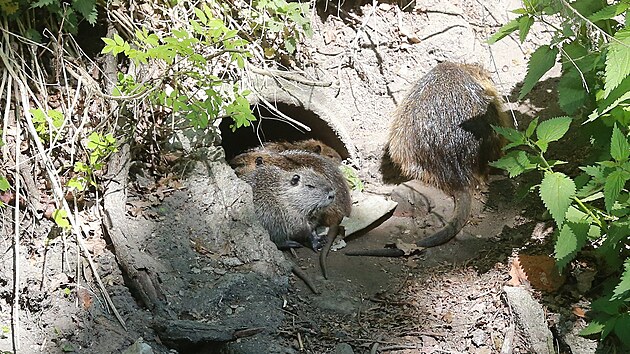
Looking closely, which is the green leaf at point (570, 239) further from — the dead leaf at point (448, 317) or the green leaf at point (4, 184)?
the green leaf at point (4, 184)

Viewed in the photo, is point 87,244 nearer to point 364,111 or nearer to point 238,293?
point 238,293

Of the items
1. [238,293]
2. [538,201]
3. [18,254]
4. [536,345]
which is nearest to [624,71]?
[536,345]

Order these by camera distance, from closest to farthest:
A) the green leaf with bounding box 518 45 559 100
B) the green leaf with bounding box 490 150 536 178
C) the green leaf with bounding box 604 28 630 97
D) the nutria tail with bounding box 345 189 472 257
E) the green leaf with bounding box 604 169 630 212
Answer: the green leaf with bounding box 604 28 630 97
the green leaf with bounding box 604 169 630 212
the green leaf with bounding box 490 150 536 178
the green leaf with bounding box 518 45 559 100
the nutria tail with bounding box 345 189 472 257

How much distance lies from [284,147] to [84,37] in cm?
201

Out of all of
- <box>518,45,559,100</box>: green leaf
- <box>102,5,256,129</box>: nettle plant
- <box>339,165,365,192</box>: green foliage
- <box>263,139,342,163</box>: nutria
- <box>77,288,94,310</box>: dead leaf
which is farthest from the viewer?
<box>263,139,342,163</box>: nutria

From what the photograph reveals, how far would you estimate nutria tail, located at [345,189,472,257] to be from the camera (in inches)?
186

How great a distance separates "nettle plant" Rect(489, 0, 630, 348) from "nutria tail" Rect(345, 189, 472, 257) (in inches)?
41.2

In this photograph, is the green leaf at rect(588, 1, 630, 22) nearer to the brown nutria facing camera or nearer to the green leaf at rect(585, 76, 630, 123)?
the green leaf at rect(585, 76, 630, 123)

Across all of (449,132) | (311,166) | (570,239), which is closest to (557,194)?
(570,239)

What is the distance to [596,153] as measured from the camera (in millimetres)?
3926

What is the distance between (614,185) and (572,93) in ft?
2.63

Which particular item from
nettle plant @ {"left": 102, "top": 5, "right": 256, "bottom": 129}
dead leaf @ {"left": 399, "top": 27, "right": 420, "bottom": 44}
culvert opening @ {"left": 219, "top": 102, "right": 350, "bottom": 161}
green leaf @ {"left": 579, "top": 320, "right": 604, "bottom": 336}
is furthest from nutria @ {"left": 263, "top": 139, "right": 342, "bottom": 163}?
green leaf @ {"left": 579, "top": 320, "right": 604, "bottom": 336}

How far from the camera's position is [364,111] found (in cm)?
603

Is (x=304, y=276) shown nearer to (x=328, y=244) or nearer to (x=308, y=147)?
(x=328, y=244)
